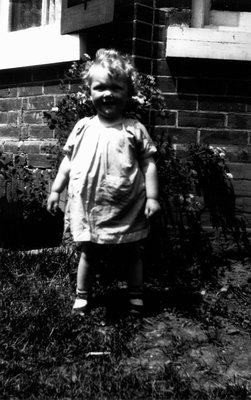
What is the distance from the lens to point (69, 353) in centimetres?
269

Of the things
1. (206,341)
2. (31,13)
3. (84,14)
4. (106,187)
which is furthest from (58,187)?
(31,13)

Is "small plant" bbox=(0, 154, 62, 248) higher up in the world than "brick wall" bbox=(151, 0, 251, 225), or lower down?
lower down

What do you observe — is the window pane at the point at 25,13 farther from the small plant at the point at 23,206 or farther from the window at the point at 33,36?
the small plant at the point at 23,206

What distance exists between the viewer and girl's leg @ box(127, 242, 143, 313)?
3.23 metres

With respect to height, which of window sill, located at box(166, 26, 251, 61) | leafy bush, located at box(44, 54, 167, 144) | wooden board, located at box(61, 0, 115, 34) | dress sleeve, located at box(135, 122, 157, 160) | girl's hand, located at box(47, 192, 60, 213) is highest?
wooden board, located at box(61, 0, 115, 34)

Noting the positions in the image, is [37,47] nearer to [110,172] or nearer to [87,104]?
[87,104]

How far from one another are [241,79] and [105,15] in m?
1.10

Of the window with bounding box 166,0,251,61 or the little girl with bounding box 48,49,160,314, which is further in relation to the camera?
the window with bounding box 166,0,251,61

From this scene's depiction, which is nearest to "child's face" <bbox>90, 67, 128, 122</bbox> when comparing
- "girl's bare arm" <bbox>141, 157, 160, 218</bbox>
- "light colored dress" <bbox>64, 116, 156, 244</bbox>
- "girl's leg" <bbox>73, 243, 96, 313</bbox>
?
"light colored dress" <bbox>64, 116, 156, 244</bbox>

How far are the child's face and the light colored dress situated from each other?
4.4 inches

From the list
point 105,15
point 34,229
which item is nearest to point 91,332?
point 34,229

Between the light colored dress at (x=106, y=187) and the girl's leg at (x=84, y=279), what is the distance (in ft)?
0.53

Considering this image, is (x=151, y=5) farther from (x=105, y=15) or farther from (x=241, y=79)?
(x=241, y=79)

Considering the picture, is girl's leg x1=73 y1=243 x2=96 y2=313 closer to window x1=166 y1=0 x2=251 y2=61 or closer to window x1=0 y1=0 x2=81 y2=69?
window x1=166 y1=0 x2=251 y2=61
